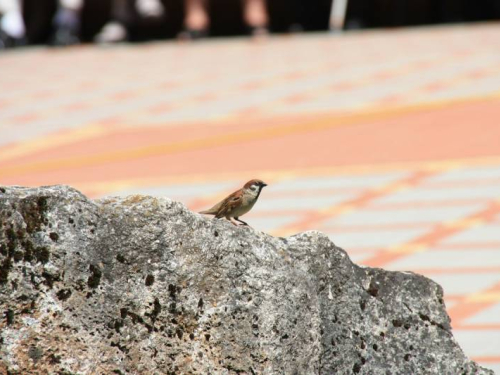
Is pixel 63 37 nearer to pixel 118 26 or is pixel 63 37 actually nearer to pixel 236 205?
pixel 118 26

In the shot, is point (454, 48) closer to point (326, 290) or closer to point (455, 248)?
point (455, 248)

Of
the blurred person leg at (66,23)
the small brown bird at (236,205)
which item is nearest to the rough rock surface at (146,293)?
the small brown bird at (236,205)

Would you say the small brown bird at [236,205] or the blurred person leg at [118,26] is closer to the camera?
the small brown bird at [236,205]

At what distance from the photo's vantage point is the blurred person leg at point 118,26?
17.6m

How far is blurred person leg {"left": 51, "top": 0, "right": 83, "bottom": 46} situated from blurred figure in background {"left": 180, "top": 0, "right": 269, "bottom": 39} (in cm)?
143

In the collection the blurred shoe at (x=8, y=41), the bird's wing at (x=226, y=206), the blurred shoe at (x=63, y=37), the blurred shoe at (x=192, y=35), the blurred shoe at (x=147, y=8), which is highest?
the blurred shoe at (x=147, y=8)

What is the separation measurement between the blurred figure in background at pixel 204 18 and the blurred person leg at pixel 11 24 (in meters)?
2.21

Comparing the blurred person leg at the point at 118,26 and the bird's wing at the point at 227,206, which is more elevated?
the blurred person leg at the point at 118,26

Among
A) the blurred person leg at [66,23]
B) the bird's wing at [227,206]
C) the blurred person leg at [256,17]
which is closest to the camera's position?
the bird's wing at [227,206]

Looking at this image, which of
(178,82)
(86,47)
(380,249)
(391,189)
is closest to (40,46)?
(86,47)

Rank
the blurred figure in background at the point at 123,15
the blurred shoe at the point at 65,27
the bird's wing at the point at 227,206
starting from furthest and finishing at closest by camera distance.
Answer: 1. the blurred figure in background at the point at 123,15
2. the blurred shoe at the point at 65,27
3. the bird's wing at the point at 227,206

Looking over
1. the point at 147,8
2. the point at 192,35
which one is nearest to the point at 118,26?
the point at 147,8

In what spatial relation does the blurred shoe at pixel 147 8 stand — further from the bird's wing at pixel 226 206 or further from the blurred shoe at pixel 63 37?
the bird's wing at pixel 226 206

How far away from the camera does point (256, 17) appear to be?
56.1 feet
